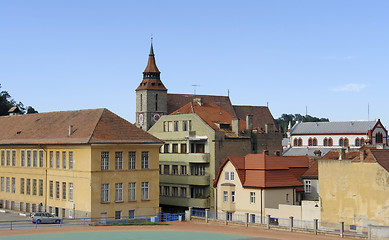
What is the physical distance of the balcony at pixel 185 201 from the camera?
7994cm

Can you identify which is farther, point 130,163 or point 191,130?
point 191,130

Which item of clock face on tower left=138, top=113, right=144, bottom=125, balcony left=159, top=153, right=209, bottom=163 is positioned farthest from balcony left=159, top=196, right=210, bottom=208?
clock face on tower left=138, top=113, right=144, bottom=125

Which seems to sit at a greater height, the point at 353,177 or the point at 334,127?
the point at 334,127

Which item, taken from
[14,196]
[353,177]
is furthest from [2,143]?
[353,177]

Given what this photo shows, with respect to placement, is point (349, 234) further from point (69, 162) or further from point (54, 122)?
point (54, 122)

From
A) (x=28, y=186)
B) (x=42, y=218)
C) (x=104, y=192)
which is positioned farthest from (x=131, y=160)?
(x=28, y=186)

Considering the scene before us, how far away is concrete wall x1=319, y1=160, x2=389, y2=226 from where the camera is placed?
184 ft

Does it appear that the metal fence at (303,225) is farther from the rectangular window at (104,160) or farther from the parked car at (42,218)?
the parked car at (42,218)

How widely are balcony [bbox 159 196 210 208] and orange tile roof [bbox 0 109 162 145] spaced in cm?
1580

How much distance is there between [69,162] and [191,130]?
23.6 metres

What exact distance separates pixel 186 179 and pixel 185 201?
321 centimetres

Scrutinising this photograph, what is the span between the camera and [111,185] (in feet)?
209

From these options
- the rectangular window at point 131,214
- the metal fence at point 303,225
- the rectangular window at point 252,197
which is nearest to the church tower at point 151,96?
the rectangular window at point 252,197

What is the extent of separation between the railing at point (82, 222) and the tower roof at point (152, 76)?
91185mm
